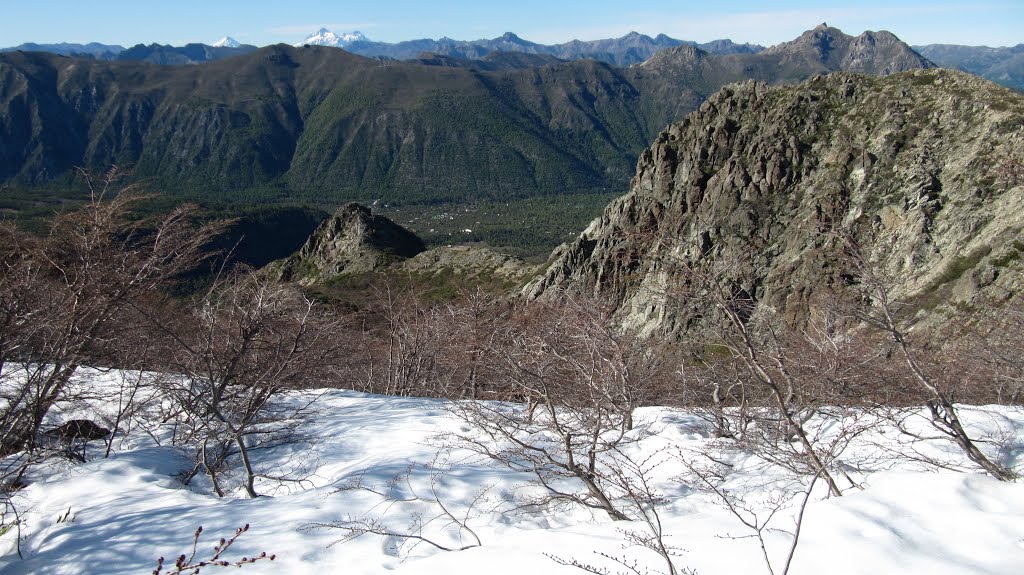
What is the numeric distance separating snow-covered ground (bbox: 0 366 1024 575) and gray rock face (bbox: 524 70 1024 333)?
2541cm

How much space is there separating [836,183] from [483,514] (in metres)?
47.1

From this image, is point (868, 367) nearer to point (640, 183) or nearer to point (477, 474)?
point (477, 474)

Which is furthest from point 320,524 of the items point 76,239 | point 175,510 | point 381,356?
point 381,356

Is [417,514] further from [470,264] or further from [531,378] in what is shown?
[470,264]

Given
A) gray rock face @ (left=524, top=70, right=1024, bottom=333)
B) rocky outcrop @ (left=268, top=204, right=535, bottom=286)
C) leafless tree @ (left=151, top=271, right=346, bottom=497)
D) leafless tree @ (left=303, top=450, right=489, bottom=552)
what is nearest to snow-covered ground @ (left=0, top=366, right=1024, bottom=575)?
leafless tree @ (left=303, top=450, right=489, bottom=552)

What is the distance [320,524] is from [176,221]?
6170 mm

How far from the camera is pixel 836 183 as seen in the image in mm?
45062

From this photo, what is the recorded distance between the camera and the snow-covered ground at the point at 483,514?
4.45 meters

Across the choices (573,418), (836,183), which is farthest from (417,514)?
(836,183)

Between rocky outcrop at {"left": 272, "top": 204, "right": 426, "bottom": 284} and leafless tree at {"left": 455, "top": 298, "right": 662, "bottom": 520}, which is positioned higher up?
leafless tree at {"left": 455, "top": 298, "right": 662, "bottom": 520}

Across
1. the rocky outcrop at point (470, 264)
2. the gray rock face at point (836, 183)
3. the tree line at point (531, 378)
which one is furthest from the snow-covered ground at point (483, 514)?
the rocky outcrop at point (470, 264)

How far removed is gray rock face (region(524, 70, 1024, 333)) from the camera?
3725 cm

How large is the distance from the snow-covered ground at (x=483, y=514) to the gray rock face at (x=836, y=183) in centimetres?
2541

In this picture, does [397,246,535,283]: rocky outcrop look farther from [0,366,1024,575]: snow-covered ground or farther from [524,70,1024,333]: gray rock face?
[0,366,1024,575]: snow-covered ground
